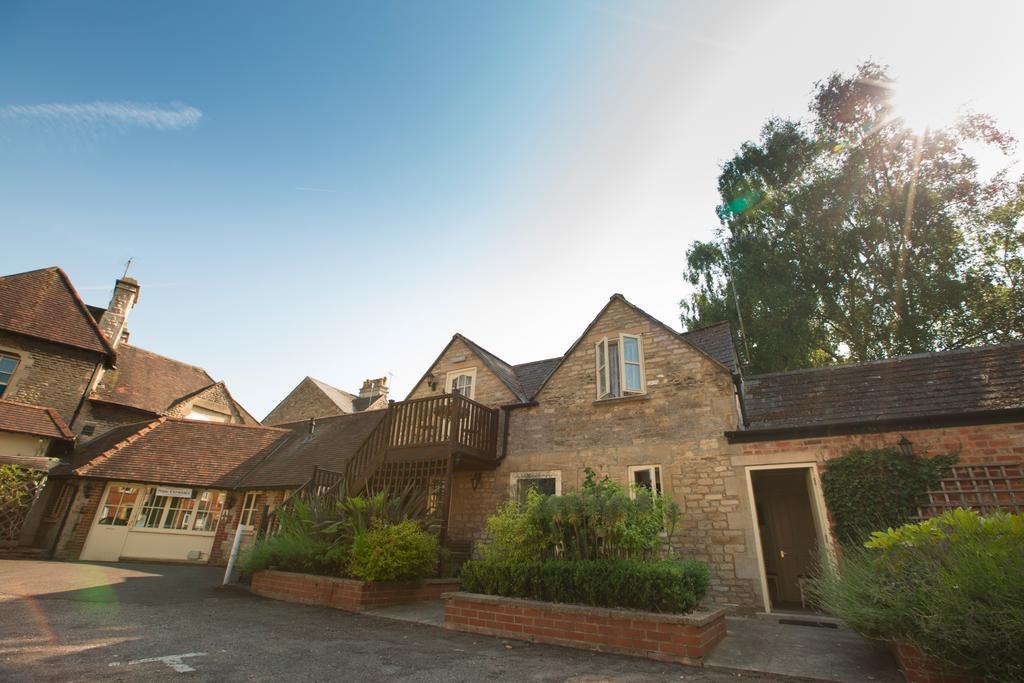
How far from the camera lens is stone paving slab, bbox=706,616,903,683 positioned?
16.1 ft

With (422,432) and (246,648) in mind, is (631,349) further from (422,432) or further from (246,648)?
(246,648)

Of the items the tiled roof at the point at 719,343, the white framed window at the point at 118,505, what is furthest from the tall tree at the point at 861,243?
the white framed window at the point at 118,505

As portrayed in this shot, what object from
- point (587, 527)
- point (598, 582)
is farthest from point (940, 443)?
point (598, 582)

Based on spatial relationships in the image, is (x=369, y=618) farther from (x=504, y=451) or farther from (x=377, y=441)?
(x=504, y=451)

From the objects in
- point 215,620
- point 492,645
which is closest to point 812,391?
point 492,645

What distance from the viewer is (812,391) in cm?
1059

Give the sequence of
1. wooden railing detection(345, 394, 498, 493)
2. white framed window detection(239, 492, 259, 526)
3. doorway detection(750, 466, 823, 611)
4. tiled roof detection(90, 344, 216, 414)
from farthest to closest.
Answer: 1. tiled roof detection(90, 344, 216, 414)
2. white framed window detection(239, 492, 259, 526)
3. doorway detection(750, 466, 823, 611)
4. wooden railing detection(345, 394, 498, 493)

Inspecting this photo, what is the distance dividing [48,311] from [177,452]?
340 inches

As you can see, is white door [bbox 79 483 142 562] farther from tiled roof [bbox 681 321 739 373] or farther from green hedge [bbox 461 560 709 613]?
tiled roof [bbox 681 321 739 373]

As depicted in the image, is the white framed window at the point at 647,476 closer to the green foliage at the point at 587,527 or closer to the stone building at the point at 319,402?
the green foliage at the point at 587,527

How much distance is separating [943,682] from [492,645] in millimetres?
4626

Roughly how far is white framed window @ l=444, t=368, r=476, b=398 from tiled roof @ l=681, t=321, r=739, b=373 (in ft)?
21.2

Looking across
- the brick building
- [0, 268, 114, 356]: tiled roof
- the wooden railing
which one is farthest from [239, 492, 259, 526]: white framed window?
[0, 268, 114, 356]: tiled roof

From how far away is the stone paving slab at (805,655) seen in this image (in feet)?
16.1
